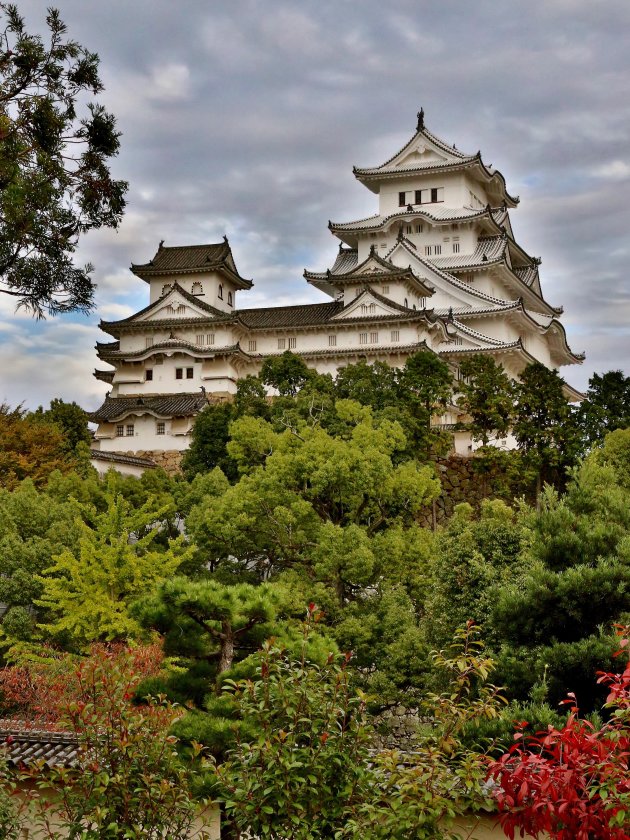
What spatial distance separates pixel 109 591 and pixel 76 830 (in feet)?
51.3

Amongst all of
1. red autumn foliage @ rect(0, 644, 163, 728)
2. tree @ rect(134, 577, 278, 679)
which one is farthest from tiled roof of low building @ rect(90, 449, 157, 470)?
tree @ rect(134, 577, 278, 679)

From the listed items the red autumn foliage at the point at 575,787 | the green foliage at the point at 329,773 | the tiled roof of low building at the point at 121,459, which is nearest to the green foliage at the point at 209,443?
the tiled roof of low building at the point at 121,459

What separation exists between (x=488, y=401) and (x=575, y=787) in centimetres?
2968

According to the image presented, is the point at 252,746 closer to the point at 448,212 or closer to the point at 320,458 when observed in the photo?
the point at 320,458

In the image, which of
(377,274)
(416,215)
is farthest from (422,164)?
(377,274)

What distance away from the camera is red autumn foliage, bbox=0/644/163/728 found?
19.1 metres

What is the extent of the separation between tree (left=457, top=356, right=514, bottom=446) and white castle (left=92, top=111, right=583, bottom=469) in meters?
8.50

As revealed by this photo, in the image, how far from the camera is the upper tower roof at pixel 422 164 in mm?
57656

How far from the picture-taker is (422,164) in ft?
192

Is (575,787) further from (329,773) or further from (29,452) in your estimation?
(29,452)

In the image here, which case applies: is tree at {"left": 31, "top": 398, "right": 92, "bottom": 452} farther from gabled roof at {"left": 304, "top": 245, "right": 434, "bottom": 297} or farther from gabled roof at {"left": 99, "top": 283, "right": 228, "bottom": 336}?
gabled roof at {"left": 304, "top": 245, "right": 434, "bottom": 297}

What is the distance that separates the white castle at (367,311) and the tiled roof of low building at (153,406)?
0.07 meters

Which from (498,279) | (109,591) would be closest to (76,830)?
(109,591)

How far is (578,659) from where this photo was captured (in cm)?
1348
